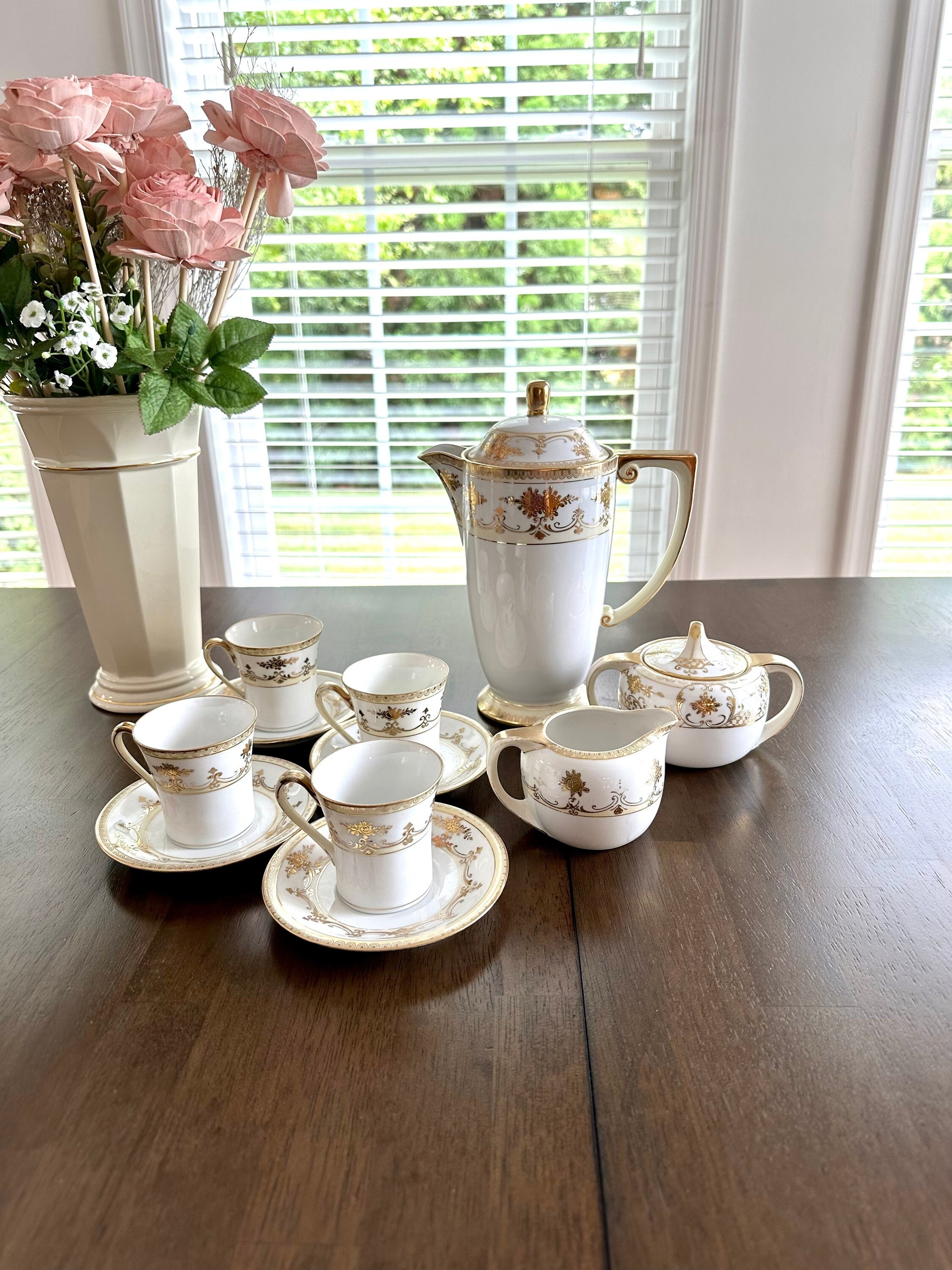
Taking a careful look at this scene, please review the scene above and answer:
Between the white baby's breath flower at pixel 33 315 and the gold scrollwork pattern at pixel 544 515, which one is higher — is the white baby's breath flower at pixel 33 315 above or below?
above

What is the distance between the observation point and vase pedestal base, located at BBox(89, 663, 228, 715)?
892 mm

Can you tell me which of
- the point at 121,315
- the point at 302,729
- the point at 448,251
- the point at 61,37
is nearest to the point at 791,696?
the point at 302,729

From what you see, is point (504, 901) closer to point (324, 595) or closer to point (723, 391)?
point (324, 595)

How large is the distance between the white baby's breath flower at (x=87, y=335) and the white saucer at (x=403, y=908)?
43cm

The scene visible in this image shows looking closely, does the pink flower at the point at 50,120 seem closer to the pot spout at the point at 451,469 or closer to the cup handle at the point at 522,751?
the pot spout at the point at 451,469

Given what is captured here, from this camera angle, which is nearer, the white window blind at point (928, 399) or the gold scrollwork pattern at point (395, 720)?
the gold scrollwork pattern at point (395, 720)

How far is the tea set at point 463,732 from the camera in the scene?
0.58 m

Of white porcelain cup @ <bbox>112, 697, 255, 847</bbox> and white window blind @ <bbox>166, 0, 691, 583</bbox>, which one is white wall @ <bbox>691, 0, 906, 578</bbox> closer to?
white window blind @ <bbox>166, 0, 691, 583</bbox>

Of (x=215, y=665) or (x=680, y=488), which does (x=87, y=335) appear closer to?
(x=215, y=665)

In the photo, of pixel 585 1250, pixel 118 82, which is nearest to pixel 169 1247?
pixel 585 1250

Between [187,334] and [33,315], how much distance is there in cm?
12

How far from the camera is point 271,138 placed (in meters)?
0.73

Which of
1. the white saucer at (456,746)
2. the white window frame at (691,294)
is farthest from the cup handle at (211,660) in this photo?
the white window frame at (691,294)

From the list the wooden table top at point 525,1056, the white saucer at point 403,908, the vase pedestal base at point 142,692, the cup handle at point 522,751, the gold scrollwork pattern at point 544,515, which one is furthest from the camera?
the vase pedestal base at point 142,692
